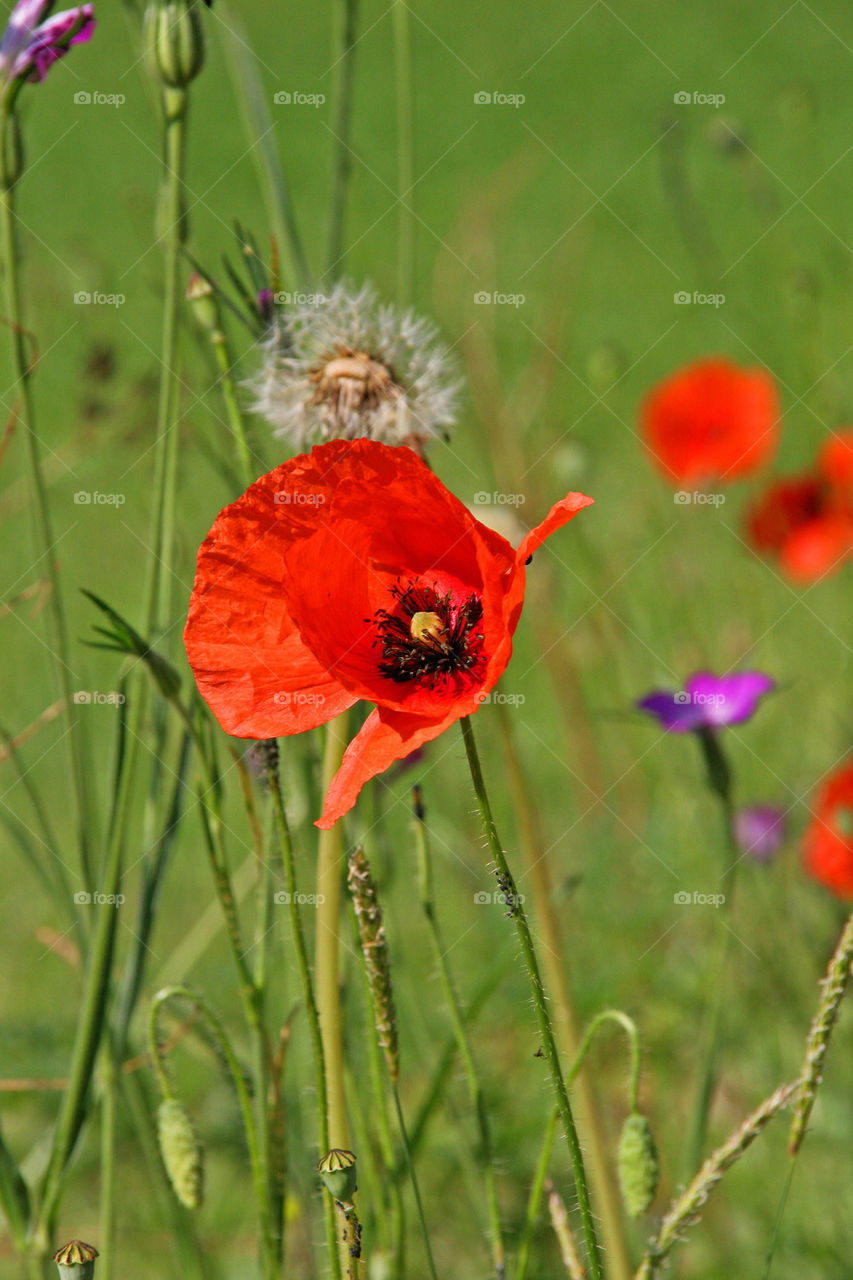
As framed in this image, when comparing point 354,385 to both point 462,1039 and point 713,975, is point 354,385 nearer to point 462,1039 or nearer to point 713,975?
point 462,1039

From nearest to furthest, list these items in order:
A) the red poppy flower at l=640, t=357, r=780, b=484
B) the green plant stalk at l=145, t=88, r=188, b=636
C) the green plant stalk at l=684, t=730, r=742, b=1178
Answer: the green plant stalk at l=145, t=88, r=188, b=636 < the green plant stalk at l=684, t=730, r=742, b=1178 < the red poppy flower at l=640, t=357, r=780, b=484

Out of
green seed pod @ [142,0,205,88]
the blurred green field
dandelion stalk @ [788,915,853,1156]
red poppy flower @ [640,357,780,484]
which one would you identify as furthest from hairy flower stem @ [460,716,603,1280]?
red poppy flower @ [640,357,780,484]

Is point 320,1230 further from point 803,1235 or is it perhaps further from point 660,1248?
point 660,1248

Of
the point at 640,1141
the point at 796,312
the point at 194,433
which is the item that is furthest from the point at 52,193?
the point at 640,1141

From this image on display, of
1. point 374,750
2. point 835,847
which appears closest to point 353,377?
point 374,750

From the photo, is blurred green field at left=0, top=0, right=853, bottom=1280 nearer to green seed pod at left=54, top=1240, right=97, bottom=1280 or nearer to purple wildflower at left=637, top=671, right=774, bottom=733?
purple wildflower at left=637, top=671, right=774, bottom=733
